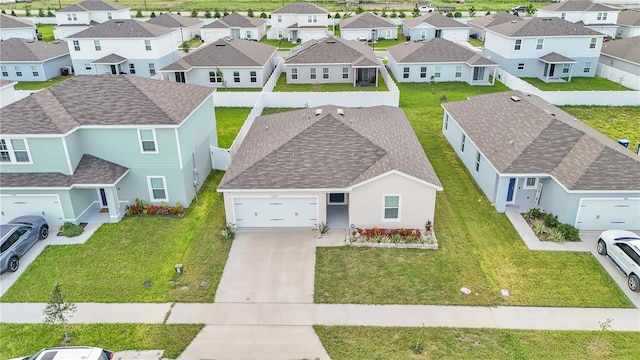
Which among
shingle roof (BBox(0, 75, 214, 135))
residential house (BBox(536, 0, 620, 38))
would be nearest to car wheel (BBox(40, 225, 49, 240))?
shingle roof (BBox(0, 75, 214, 135))

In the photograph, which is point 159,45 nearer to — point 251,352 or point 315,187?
point 315,187

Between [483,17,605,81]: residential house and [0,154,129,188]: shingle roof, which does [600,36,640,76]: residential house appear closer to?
[483,17,605,81]: residential house

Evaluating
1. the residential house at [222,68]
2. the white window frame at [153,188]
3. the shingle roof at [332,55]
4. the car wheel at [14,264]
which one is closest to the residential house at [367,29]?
the shingle roof at [332,55]

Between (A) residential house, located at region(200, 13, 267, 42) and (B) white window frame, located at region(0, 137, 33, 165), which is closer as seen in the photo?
(B) white window frame, located at region(0, 137, 33, 165)

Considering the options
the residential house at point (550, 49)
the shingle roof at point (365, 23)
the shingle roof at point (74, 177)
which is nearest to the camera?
the shingle roof at point (74, 177)

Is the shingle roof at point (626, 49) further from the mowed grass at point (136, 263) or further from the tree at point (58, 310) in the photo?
the tree at point (58, 310)

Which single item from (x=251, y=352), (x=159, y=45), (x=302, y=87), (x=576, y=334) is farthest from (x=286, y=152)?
(x=159, y=45)
